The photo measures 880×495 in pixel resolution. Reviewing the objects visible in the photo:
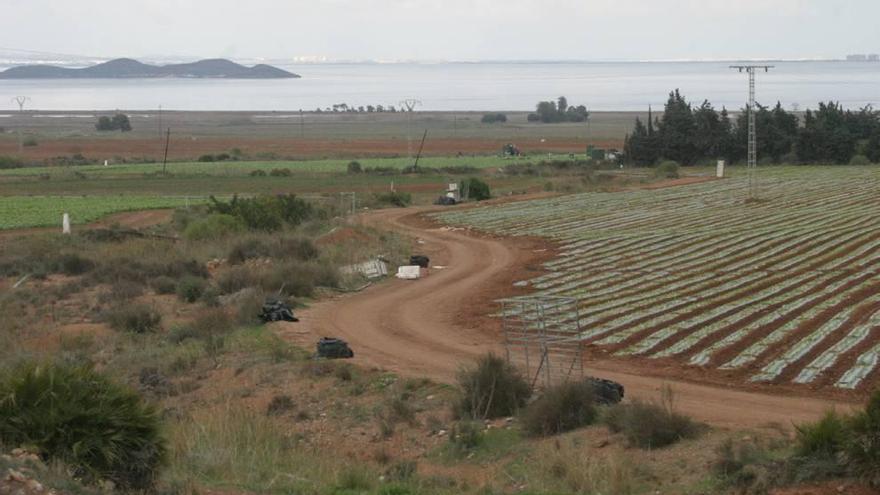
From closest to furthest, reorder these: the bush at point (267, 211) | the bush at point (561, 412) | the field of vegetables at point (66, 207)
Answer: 1. the bush at point (561, 412)
2. the bush at point (267, 211)
3. the field of vegetables at point (66, 207)

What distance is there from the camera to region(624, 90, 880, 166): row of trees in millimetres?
78062

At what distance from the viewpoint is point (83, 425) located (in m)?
11.2

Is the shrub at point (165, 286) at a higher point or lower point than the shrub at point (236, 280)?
lower

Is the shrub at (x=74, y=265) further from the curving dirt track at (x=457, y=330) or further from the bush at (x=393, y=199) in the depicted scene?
the bush at (x=393, y=199)

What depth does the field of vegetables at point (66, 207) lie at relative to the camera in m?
49.1

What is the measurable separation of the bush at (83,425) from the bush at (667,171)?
6025cm

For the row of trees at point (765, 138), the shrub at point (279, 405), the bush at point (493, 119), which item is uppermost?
the bush at point (493, 119)

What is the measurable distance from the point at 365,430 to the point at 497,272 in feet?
51.9

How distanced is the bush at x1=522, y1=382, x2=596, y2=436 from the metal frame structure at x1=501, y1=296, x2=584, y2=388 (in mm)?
737

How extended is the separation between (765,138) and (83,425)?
2819 inches

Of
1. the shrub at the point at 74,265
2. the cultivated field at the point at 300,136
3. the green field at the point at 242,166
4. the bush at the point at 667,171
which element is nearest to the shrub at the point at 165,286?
the shrub at the point at 74,265

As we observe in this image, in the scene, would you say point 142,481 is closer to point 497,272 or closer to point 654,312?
point 654,312

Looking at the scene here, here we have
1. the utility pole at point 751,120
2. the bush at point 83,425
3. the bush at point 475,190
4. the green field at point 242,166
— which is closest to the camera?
the bush at point 83,425

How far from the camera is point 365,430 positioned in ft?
55.2
